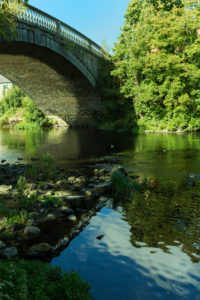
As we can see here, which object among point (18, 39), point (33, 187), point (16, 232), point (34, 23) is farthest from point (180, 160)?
point (34, 23)

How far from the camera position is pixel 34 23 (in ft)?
64.4

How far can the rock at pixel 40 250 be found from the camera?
4113 mm

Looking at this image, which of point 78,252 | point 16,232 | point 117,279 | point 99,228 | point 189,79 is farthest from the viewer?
point 189,79

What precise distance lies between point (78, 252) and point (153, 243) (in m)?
1.24

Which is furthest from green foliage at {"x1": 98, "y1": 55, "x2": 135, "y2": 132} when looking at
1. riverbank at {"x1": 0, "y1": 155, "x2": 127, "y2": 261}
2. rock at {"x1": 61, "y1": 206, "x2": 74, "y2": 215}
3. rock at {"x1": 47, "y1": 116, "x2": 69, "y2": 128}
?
rock at {"x1": 61, "y1": 206, "x2": 74, "y2": 215}

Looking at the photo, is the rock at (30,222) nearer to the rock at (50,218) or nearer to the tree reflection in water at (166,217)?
the rock at (50,218)

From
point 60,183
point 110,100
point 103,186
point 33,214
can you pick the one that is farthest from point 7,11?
point 110,100

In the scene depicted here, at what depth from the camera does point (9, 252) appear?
13.2ft

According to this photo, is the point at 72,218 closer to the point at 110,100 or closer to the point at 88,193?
the point at 88,193

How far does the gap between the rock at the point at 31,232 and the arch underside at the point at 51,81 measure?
16.8m

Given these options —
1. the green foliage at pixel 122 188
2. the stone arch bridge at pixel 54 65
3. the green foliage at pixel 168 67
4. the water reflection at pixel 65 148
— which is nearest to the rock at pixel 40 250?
the green foliage at pixel 122 188

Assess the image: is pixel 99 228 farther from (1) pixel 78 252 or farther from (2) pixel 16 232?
(2) pixel 16 232

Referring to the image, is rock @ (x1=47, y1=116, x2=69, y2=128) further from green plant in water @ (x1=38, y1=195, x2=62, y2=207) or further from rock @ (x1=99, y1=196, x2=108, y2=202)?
green plant in water @ (x1=38, y1=195, x2=62, y2=207)

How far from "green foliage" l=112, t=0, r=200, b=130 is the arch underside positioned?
6.49 metres
